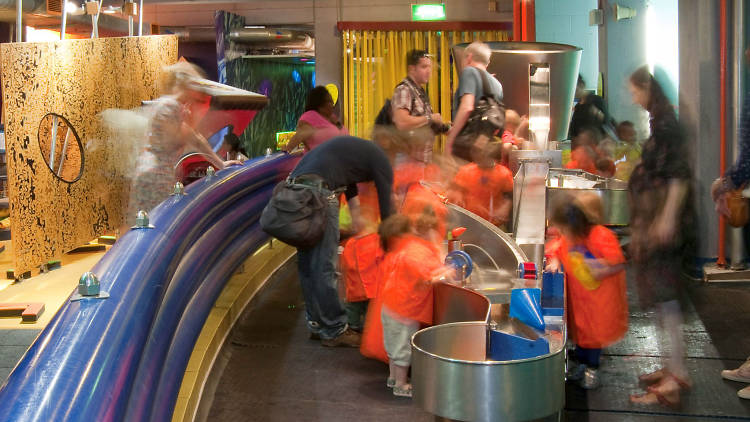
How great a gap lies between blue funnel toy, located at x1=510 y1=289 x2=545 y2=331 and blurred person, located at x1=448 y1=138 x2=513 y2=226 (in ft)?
9.47

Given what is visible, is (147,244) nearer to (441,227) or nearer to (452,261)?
(452,261)

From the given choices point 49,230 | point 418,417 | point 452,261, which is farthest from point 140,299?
point 49,230

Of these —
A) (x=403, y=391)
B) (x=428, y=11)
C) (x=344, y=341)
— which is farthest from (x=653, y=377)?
(x=428, y=11)

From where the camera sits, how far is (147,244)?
2.87 m

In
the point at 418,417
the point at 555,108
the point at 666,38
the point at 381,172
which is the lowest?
the point at 418,417

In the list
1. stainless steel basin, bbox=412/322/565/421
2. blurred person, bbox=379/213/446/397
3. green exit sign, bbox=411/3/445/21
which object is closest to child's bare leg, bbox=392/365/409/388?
blurred person, bbox=379/213/446/397

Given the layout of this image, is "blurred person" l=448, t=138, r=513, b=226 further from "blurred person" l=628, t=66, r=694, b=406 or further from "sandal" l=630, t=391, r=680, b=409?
"sandal" l=630, t=391, r=680, b=409

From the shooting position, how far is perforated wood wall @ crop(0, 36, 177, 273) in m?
7.22

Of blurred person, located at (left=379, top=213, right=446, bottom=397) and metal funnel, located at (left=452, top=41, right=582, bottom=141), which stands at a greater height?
metal funnel, located at (left=452, top=41, right=582, bottom=141)

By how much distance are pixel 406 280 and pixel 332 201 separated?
37.8 inches

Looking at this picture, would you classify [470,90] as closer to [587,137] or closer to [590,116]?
[587,137]

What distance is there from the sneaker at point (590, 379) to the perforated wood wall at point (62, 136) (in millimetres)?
4824

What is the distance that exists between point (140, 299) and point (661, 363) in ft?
11.2

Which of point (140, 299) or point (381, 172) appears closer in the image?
point (140, 299)
